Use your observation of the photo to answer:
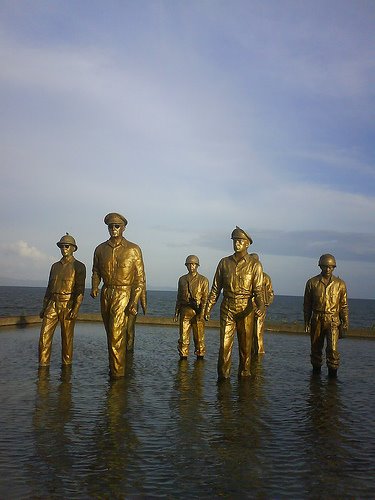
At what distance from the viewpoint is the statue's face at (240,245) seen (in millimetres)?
10055

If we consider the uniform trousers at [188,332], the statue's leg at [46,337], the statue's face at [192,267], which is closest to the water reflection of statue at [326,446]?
the uniform trousers at [188,332]

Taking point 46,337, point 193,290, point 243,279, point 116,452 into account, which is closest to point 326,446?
point 116,452

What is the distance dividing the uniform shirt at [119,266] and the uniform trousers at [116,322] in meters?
0.15

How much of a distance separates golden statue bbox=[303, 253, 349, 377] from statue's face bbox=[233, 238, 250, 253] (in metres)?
1.97

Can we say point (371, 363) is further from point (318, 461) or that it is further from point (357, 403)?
point (318, 461)

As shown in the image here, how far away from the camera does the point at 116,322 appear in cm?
966

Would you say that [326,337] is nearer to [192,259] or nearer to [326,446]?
[192,259]

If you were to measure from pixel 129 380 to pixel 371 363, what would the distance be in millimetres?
6467

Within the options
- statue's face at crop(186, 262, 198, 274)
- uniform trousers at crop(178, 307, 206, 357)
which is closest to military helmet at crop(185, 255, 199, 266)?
statue's face at crop(186, 262, 198, 274)

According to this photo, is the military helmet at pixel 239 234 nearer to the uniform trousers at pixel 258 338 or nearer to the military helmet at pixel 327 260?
the military helmet at pixel 327 260

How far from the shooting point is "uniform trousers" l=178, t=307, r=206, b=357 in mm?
12844

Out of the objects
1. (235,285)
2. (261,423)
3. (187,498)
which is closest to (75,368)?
(235,285)

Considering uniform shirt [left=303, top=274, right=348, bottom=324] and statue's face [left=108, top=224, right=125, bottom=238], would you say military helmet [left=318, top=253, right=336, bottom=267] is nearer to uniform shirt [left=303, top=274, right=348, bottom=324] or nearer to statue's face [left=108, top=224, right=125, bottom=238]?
uniform shirt [left=303, top=274, right=348, bottom=324]

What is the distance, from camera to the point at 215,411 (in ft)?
24.3
